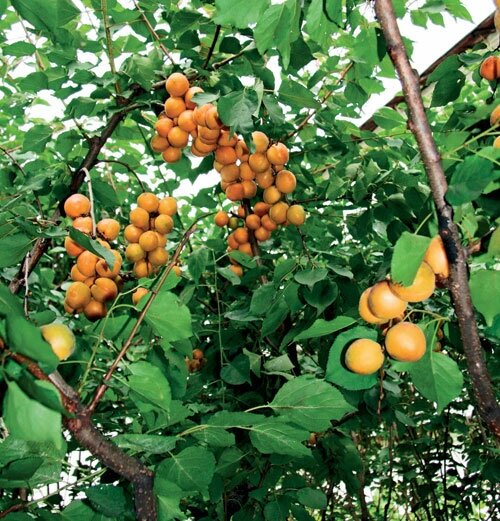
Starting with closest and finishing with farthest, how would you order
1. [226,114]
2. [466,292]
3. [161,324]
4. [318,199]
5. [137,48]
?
[466,292] < [161,324] < [226,114] < [137,48] < [318,199]

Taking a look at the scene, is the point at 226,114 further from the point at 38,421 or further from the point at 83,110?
the point at 38,421

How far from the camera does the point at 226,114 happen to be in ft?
4.23

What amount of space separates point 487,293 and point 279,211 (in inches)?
45.5

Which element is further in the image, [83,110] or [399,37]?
[83,110]

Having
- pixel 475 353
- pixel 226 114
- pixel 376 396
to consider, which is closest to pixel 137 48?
pixel 226 114

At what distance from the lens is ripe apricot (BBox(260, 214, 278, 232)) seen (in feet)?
6.31

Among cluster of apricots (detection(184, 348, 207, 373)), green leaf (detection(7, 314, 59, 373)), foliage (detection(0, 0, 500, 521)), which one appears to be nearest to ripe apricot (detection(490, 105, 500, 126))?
foliage (detection(0, 0, 500, 521))

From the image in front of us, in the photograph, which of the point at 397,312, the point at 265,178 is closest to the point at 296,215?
the point at 265,178

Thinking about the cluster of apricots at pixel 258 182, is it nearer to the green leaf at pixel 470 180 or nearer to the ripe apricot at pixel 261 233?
the ripe apricot at pixel 261 233

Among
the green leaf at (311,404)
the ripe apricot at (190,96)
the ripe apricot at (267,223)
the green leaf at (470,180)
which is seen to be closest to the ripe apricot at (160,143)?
the ripe apricot at (190,96)

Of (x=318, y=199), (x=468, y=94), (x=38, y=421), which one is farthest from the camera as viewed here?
(x=468, y=94)

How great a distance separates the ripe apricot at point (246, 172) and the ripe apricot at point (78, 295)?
0.66m

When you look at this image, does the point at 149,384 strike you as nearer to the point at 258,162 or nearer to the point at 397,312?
the point at 397,312

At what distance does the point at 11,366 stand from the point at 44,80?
132 cm
